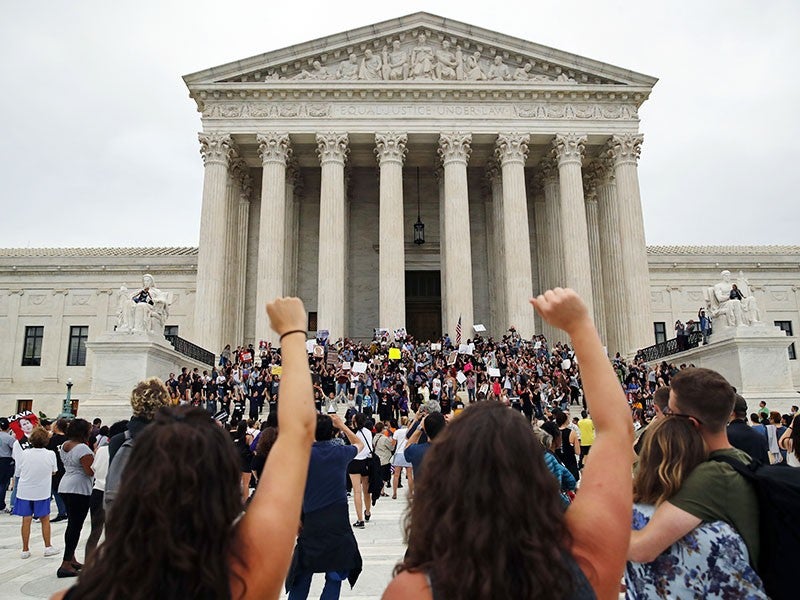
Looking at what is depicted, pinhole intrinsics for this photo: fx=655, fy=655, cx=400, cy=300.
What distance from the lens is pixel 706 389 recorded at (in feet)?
10.6

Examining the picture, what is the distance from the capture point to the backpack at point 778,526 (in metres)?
2.79

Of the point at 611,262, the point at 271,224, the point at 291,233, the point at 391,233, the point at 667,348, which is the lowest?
the point at 667,348

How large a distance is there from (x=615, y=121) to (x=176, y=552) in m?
35.8

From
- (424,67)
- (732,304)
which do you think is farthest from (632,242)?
(424,67)

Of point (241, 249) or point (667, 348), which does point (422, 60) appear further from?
point (667, 348)

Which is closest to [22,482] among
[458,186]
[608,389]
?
[608,389]

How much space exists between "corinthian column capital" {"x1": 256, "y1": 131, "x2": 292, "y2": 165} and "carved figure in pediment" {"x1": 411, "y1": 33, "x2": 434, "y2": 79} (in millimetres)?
7681

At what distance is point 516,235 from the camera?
108 ft

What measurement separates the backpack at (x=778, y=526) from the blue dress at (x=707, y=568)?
77 millimetres

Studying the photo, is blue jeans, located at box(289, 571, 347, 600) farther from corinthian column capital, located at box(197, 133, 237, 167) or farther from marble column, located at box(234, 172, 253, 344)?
marble column, located at box(234, 172, 253, 344)

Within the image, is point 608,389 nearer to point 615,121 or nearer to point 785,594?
point 785,594

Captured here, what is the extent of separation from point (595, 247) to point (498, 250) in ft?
18.2

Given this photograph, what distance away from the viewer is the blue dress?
2.93 m

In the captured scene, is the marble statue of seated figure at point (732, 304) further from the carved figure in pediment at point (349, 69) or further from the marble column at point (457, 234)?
the carved figure in pediment at point (349, 69)
